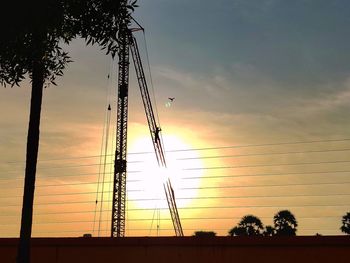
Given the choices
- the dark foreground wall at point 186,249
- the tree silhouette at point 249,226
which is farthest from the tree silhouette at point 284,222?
the dark foreground wall at point 186,249

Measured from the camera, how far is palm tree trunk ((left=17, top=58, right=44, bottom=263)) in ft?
41.0

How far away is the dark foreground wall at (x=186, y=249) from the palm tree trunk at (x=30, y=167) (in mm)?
4870

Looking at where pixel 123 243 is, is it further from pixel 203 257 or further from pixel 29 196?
pixel 29 196

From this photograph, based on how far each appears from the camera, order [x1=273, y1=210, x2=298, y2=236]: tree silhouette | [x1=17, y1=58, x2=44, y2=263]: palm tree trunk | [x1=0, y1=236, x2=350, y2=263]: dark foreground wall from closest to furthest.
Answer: [x1=17, y1=58, x2=44, y2=263]: palm tree trunk, [x1=0, y1=236, x2=350, y2=263]: dark foreground wall, [x1=273, y1=210, x2=298, y2=236]: tree silhouette

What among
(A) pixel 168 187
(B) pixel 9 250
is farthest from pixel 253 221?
(B) pixel 9 250

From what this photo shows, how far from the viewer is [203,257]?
51.6 ft

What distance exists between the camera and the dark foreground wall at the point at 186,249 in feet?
47.6

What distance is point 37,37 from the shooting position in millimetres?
13695

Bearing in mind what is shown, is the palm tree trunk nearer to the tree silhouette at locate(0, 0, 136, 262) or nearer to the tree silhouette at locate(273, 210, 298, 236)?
the tree silhouette at locate(0, 0, 136, 262)

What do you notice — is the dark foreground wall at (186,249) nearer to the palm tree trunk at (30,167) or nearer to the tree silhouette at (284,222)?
the palm tree trunk at (30,167)

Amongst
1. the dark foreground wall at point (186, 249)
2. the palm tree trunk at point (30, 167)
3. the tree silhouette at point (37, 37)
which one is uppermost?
the tree silhouette at point (37, 37)

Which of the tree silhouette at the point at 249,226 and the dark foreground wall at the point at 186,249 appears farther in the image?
the tree silhouette at the point at 249,226

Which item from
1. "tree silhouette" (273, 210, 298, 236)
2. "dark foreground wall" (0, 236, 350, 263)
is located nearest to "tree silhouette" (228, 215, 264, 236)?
"tree silhouette" (273, 210, 298, 236)

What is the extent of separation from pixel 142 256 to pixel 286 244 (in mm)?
5235
